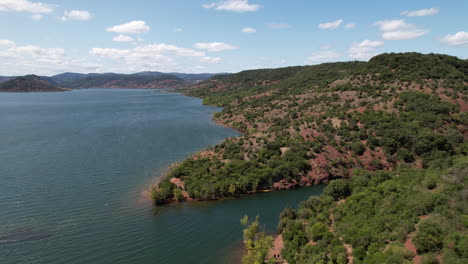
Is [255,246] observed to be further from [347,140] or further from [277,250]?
[347,140]

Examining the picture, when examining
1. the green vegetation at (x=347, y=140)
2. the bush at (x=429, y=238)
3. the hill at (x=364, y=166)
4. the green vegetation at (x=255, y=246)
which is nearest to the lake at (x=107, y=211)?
the green vegetation at (x=255, y=246)

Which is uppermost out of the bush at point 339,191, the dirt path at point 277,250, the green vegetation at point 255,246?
the bush at point 339,191

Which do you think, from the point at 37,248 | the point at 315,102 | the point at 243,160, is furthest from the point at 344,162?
the point at 37,248

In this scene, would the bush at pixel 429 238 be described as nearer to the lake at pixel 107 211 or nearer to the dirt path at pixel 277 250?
the dirt path at pixel 277 250

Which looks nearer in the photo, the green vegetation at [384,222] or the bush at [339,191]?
the green vegetation at [384,222]

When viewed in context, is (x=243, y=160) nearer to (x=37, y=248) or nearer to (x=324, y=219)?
(x=324, y=219)

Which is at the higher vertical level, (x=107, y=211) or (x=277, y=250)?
(x=107, y=211)

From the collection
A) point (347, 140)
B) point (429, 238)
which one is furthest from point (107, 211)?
point (347, 140)

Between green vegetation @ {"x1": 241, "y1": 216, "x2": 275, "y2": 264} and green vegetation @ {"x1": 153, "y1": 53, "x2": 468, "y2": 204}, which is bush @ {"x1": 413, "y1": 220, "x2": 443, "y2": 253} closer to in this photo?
green vegetation @ {"x1": 241, "y1": 216, "x2": 275, "y2": 264}
